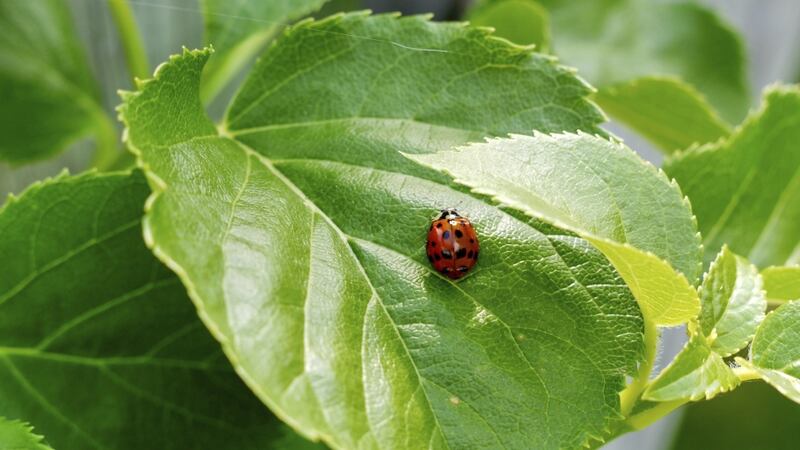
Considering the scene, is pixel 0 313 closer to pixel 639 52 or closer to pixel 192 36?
pixel 192 36

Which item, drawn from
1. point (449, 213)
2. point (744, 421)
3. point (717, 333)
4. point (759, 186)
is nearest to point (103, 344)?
point (449, 213)

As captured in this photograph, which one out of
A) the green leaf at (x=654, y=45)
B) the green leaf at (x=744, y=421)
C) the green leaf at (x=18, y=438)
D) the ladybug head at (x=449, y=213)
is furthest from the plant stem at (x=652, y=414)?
the green leaf at (x=744, y=421)

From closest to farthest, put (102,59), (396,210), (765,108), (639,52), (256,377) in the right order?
(256,377) → (396,210) → (765,108) → (102,59) → (639,52)

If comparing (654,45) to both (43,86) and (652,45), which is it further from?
(43,86)

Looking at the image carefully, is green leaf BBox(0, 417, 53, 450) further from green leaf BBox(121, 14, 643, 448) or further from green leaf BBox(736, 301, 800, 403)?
green leaf BBox(736, 301, 800, 403)

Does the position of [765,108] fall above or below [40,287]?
above

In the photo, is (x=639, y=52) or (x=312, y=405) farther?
(x=639, y=52)

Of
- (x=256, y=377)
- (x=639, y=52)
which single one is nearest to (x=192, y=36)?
(x=256, y=377)
